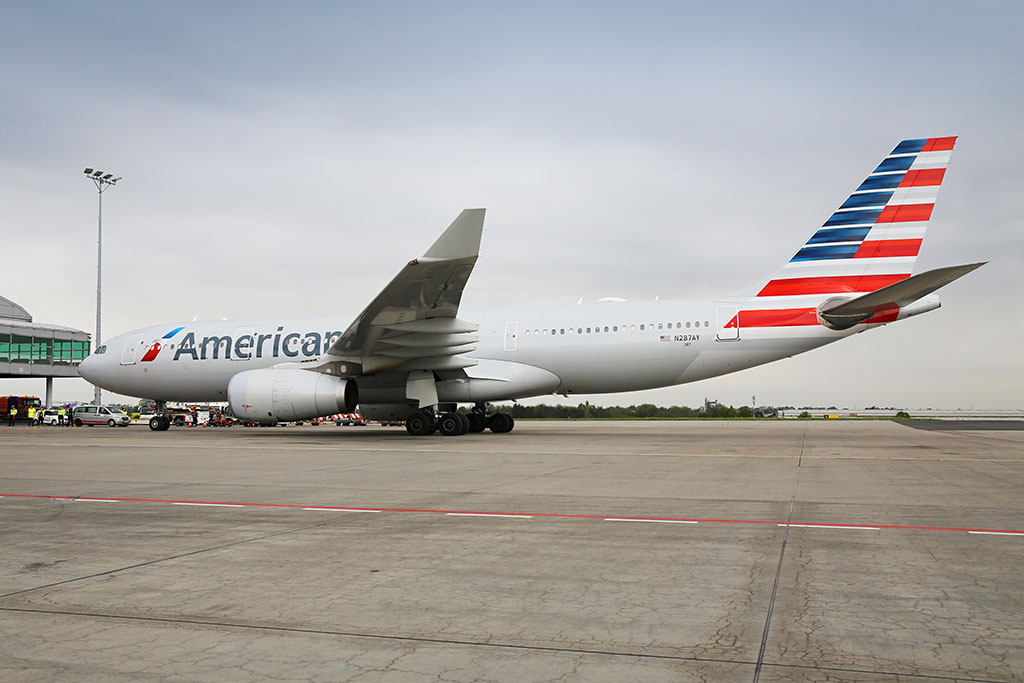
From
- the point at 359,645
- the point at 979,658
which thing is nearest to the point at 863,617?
the point at 979,658

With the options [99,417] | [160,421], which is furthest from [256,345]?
[99,417]

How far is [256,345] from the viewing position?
79.2ft

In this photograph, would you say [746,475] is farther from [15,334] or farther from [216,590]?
[15,334]

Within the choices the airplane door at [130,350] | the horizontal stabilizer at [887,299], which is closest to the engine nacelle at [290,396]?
the airplane door at [130,350]

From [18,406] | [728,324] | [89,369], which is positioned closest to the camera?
[728,324]

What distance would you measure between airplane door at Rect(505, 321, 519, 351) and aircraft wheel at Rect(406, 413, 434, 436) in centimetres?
306

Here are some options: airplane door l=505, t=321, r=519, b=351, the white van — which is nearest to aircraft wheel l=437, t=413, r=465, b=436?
airplane door l=505, t=321, r=519, b=351

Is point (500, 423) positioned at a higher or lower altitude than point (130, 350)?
lower

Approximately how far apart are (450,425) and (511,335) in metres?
3.16

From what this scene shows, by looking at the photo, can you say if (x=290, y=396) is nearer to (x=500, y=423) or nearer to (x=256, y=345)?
(x=256, y=345)

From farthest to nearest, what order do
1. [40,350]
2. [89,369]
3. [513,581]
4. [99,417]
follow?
[40,350], [99,417], [89,369], [513,581]

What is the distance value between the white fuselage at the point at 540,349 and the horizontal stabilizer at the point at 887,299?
13.1 inches

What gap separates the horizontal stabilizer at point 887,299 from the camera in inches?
627

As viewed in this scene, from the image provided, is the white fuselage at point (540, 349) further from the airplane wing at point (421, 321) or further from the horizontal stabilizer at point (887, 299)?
the airplane wing at point (421, 321)
